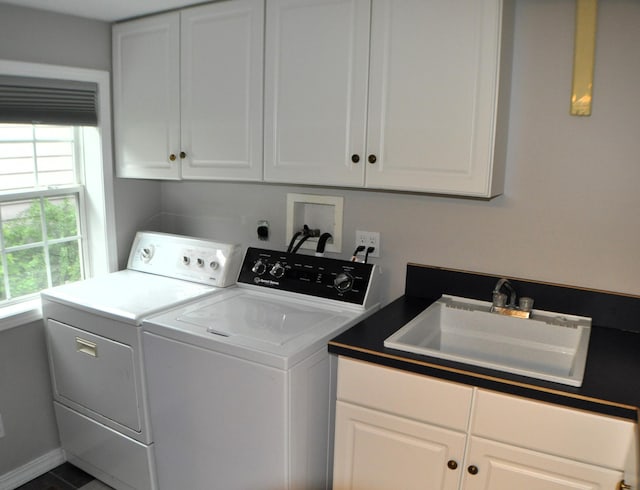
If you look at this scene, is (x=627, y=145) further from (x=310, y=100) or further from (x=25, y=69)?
(x=25, y=69)

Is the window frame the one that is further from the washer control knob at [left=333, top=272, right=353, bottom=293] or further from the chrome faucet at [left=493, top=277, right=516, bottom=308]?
the chrome faucet at [left=493, top=277, right=516, bottom=308]

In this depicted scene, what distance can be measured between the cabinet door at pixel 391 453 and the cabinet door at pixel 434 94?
0.81m

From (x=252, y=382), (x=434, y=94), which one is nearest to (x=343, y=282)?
(x=252, y=382)

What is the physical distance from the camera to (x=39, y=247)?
2.51 meters

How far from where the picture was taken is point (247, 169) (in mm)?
2178

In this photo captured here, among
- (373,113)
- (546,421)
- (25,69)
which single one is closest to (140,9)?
(25,69)

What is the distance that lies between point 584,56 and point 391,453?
1.51 m

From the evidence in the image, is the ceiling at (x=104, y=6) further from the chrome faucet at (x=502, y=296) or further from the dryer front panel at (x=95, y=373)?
the chrome faucet at (x=502, y=296)

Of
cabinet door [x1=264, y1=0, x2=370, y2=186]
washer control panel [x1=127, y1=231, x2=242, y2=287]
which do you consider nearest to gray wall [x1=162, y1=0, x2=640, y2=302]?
cabinet door [x1=264, y1=0, x2=370, y2=186]

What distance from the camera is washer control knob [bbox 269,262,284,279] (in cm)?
230

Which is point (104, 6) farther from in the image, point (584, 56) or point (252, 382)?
point (584, 56)

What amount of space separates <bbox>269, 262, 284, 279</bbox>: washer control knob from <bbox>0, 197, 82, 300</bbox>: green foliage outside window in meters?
1.15

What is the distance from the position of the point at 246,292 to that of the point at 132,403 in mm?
670

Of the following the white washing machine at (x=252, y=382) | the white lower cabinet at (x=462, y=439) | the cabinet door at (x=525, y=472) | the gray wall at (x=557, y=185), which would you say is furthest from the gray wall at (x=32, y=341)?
the cabinet door at (x=525, y=472)
